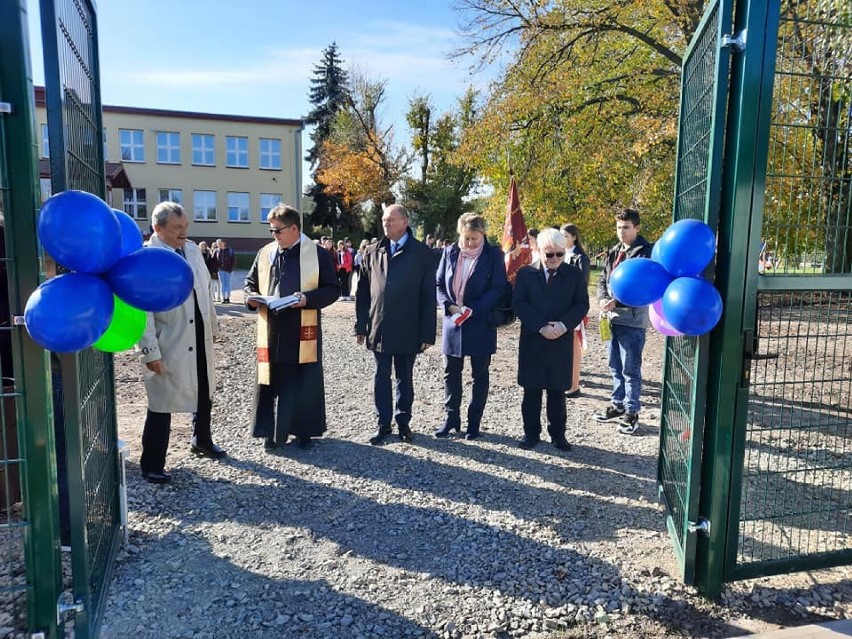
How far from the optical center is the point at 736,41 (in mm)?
2834

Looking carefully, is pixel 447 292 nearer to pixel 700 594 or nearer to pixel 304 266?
pixel 304 266

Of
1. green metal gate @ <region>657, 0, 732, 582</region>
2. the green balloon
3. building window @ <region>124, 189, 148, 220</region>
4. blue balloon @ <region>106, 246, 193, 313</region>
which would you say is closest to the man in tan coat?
the green balloon

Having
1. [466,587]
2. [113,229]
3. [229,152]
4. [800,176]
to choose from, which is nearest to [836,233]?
[800,176]

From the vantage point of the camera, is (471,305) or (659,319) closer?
(659,319)

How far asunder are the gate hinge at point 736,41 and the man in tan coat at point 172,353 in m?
3.47

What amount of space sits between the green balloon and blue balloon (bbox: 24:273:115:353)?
0.45 meters

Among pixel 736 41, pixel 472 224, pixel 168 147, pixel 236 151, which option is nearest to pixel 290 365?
pixel 472 224

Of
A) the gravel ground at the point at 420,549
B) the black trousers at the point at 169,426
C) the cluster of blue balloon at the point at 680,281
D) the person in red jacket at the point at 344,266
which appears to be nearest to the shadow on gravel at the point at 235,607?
the gravel ground at the point at 420,549

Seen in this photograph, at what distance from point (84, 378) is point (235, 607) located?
1.35 metres

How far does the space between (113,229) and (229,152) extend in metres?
38.8

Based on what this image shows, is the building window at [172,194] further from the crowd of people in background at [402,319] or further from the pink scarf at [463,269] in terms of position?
the pink scarf at [463,269]

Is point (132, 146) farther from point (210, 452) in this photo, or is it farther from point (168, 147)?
point (210, 452)

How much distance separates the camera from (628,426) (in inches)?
239

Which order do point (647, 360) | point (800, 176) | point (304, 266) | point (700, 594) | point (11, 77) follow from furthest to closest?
point (647, 360), point (304, 266), point (700, 594), point (800, 176), point (11, 77)
